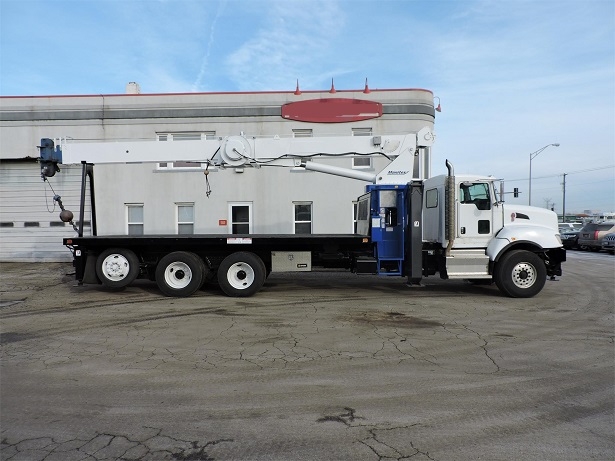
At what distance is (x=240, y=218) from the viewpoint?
53.5ft

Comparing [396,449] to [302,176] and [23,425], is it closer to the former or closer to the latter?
[23,425]

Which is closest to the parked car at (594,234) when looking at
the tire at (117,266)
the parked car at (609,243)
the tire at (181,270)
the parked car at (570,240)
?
the parked car at (609,243)

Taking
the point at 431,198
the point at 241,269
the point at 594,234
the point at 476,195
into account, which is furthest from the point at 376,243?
the point at 594,234

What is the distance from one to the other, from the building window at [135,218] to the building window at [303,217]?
615 cm

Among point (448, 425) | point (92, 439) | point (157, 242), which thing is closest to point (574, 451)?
point (448, 425)

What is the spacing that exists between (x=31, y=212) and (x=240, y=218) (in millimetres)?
8654

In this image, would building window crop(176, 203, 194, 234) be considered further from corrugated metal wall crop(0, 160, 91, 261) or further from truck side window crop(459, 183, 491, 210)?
truck side window crop(459, 183, 491, 210)

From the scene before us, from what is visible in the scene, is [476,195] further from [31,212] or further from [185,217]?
[31,212]

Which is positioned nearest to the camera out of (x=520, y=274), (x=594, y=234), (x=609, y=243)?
(x=520, y=274)

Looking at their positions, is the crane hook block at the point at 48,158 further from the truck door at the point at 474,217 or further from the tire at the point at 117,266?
the truck door at the point at 474,217

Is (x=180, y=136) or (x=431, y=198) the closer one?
(x=431, y=198)

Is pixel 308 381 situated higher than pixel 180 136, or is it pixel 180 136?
pixel 180 136

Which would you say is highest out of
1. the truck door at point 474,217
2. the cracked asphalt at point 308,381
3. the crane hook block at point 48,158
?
the crane hook block at point 48,158

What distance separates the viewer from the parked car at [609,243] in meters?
21.5
